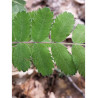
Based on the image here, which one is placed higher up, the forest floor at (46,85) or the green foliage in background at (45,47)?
the green foliage in background at (45,47)

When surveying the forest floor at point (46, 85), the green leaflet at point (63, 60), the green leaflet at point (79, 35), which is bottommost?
the forest floor at point (46, 85)

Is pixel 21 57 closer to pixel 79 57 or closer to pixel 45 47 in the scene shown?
pixel 45 47

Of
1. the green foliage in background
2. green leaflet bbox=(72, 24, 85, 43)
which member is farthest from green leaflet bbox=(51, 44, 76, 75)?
green leaflet bbox=(72, 24, 85, 43)

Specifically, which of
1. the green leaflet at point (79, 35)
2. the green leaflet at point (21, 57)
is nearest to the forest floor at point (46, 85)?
the green leaflet at point (21, 57)

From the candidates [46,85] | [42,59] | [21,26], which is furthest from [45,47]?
[46,85]

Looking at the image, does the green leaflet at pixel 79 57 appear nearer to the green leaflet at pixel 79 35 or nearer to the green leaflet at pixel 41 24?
the green leaflet at pixel 79 35
